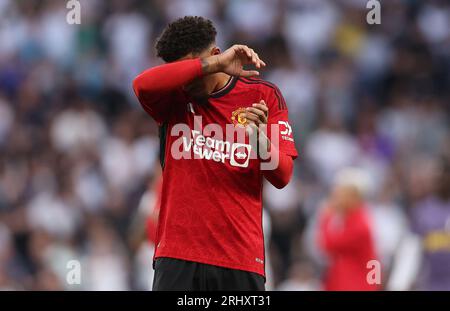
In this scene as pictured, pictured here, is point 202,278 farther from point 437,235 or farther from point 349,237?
point 349,237

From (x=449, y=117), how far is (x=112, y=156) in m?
3.88

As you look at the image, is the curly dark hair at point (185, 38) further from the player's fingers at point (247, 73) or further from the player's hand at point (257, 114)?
the player's hand at point (257, 114)

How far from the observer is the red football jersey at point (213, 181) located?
499 cm

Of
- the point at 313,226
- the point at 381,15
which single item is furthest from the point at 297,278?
the point at 381,15

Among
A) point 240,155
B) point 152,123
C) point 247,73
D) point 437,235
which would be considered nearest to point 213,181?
point 240,155

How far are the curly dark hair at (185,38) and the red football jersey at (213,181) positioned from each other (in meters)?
0.20

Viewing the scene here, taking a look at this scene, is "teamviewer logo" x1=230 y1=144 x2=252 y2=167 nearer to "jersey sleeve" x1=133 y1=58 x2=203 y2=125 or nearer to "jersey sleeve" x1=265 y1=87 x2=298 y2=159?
"jersey sleeve" x1=265 y1=87 x2=298 y2=159

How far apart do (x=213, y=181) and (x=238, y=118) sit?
315mm

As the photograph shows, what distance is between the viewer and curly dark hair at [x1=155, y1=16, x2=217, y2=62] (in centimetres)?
505

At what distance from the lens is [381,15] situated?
1346cm

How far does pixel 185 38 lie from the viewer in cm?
505

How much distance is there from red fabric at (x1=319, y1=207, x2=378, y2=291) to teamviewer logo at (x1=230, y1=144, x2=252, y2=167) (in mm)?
4448

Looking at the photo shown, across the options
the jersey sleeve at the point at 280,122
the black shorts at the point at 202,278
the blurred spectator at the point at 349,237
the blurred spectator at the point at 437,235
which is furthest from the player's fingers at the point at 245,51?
the blurred spectator at the point at 349,237
